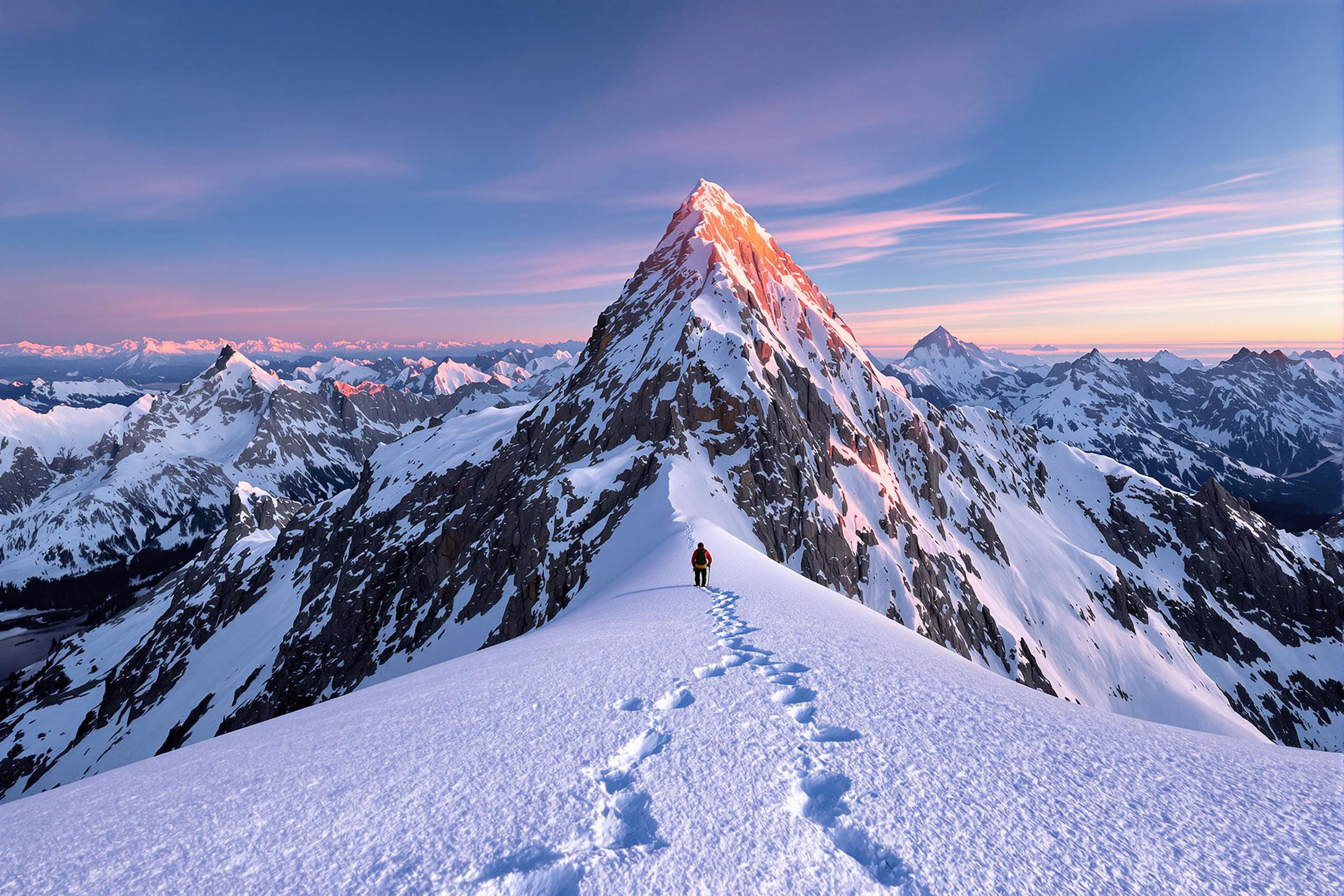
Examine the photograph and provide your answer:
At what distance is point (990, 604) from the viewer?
279 ft

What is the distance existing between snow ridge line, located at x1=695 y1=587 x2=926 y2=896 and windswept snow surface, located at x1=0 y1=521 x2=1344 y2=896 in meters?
0.02

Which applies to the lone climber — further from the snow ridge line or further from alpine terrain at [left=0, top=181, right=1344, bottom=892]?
the snow ridge line

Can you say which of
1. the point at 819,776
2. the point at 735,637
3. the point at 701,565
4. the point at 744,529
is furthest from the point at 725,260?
the point at 819,776

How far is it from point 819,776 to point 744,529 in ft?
147

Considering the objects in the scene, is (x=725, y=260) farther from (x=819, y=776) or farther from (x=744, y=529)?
(x=819, y=776)

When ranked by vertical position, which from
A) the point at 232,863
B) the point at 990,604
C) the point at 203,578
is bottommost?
the point at 203,578

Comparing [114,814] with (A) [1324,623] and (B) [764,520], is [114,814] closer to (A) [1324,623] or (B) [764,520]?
(B) [764,520]

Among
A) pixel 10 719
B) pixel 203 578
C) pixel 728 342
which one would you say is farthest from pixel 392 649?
pixel 10 719

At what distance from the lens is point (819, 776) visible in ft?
18.3

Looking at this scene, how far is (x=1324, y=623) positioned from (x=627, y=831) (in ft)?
675

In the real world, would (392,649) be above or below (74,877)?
below

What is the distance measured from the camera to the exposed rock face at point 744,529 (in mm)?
57812

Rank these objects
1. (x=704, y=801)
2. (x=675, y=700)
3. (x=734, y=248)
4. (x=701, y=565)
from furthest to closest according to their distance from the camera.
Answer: (x=734, y=248)
(x=701, y=565)
(x=675, y=700)
(x=704, y=801)

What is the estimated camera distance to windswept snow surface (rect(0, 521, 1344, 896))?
418 cm
